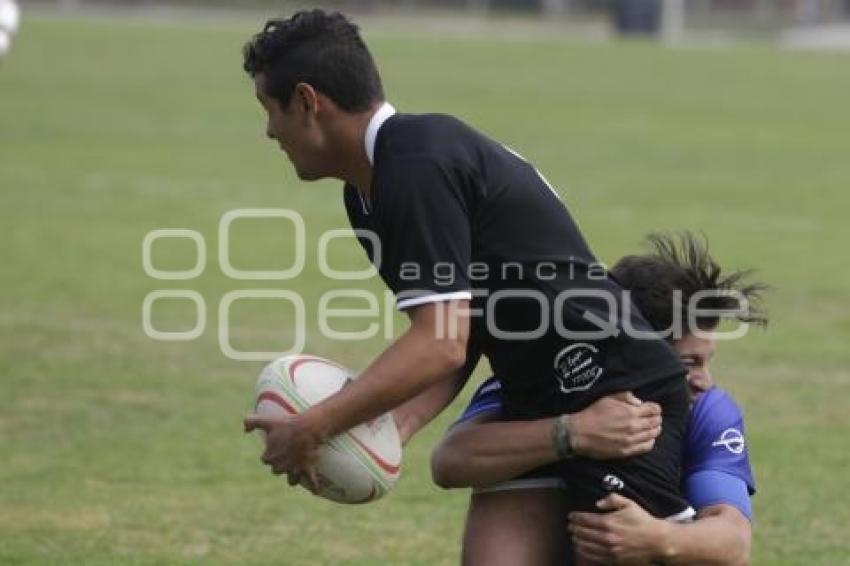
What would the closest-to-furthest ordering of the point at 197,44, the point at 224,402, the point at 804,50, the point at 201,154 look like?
1. the point at 224,402
2. the point at 201,154
3. the point at 197,44
4. the point at 804,50

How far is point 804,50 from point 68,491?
3968 cm

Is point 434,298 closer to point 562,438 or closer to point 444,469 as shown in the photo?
point 562,438

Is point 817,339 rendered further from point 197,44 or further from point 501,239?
point 197,44

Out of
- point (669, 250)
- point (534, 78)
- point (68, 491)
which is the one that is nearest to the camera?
point (669, 250)

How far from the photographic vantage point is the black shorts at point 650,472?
5.47 meters

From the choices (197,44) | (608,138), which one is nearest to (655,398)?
(608,138)

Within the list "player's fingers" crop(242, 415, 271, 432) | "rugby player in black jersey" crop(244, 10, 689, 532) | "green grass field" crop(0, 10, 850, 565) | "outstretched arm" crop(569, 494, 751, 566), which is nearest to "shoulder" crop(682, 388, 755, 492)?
"rugby player in black jersey" crop(244, 10, 689, 532)

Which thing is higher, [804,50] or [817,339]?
[817,339]

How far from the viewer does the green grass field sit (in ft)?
25.5

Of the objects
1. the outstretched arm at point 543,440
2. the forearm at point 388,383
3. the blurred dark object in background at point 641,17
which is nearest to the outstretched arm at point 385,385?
the forearm at point 388,383

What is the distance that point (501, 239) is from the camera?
5273 mm

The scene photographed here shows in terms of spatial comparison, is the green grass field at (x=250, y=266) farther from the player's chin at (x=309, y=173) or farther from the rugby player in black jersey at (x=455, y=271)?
the player's chin at (x=309, y=173)

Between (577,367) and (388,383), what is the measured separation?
0.68 meters

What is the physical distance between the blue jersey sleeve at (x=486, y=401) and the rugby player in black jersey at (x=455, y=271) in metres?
0.18
